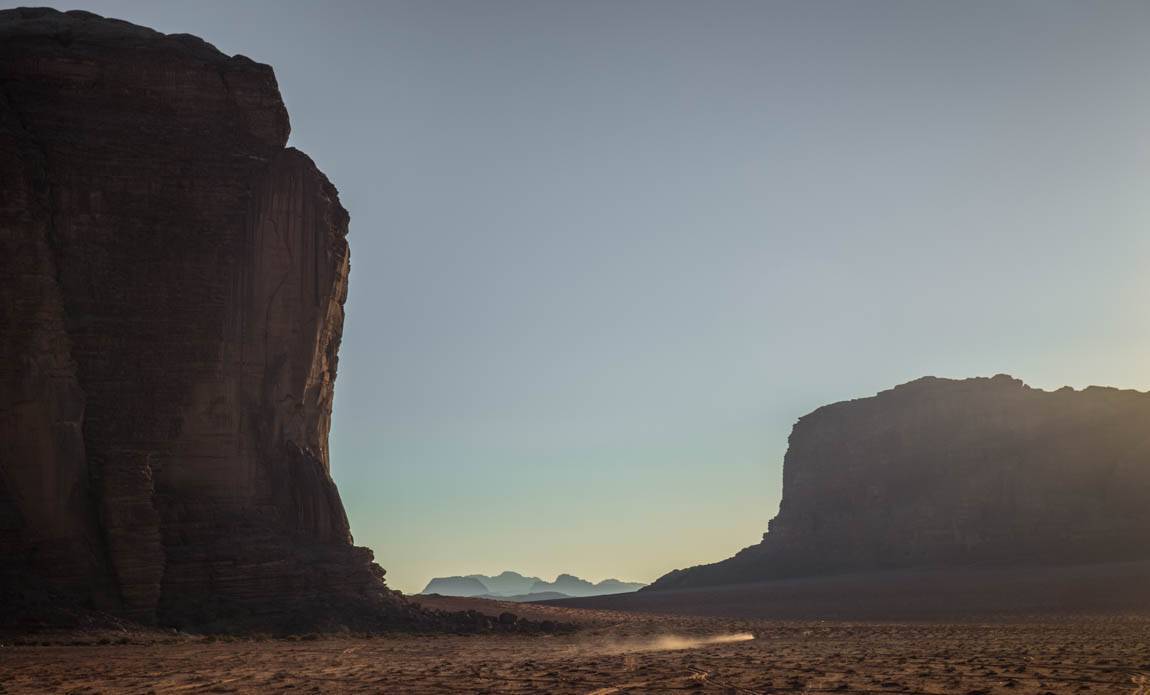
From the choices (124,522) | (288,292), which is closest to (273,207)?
(288,292)

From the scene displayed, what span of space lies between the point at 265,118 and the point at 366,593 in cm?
1768

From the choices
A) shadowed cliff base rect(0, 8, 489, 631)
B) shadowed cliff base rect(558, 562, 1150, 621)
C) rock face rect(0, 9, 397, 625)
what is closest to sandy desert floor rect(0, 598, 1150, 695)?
shadowed cliff base rect(0, 8, 489, 631)

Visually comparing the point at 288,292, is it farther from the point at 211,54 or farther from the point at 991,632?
the point at 991,632

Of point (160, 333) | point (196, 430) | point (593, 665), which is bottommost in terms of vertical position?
point (593, 665)

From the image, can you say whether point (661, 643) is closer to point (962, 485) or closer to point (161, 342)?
point (161, 342)

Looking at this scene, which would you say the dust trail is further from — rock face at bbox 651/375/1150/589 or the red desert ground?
rock face at bbox 651/375/1150/589

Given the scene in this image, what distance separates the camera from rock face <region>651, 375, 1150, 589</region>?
267ft

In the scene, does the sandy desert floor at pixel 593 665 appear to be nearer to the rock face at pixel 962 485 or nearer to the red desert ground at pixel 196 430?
the red desert ground at pixel 196 430

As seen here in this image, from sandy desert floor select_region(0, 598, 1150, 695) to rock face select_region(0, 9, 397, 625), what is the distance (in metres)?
4.59

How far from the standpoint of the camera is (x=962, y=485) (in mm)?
91188

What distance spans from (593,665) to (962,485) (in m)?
80.5

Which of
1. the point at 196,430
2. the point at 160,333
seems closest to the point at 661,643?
the point at 196,430

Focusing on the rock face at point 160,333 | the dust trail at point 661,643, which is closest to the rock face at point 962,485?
the dust trail at point 661,643

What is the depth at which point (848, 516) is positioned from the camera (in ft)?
332
